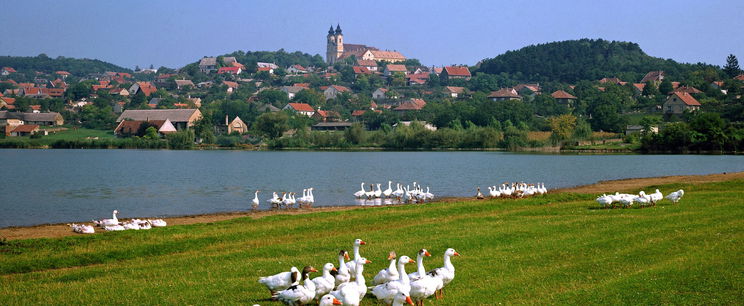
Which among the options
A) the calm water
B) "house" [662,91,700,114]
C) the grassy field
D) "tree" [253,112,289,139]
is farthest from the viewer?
"tree" [253,112,289,139]

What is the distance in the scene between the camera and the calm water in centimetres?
4172

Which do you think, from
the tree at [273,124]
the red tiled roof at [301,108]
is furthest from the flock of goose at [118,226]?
the red tiled roof at [301,108]

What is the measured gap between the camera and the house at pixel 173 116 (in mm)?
146375

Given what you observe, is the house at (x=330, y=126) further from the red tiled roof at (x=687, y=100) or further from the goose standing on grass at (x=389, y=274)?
the goose standing on grass at (x=389, y=274)

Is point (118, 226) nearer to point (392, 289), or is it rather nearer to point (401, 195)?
point (392, 289)

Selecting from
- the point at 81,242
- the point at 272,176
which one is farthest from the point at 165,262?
the point at 272,176

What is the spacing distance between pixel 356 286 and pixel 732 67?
19047 cm

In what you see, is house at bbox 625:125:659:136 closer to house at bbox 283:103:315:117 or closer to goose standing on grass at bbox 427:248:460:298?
house at bbox 283:103:315:117

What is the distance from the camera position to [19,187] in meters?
54.4

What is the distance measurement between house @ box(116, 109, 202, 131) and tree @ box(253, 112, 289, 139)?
1975 centimetres

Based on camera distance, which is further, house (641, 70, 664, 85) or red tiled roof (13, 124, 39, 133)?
house (641, 70, 664, 85)

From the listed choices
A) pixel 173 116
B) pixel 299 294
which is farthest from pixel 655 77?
pixel 299 294

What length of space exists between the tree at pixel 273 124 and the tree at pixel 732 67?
367ft

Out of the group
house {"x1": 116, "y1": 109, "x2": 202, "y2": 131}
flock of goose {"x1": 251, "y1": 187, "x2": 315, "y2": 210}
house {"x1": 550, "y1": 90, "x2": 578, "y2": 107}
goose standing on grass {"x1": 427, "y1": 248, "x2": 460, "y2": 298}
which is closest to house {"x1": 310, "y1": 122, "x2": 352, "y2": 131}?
house {"x1": 116, "y1": 109, "x2": 202, "y2": 131}
